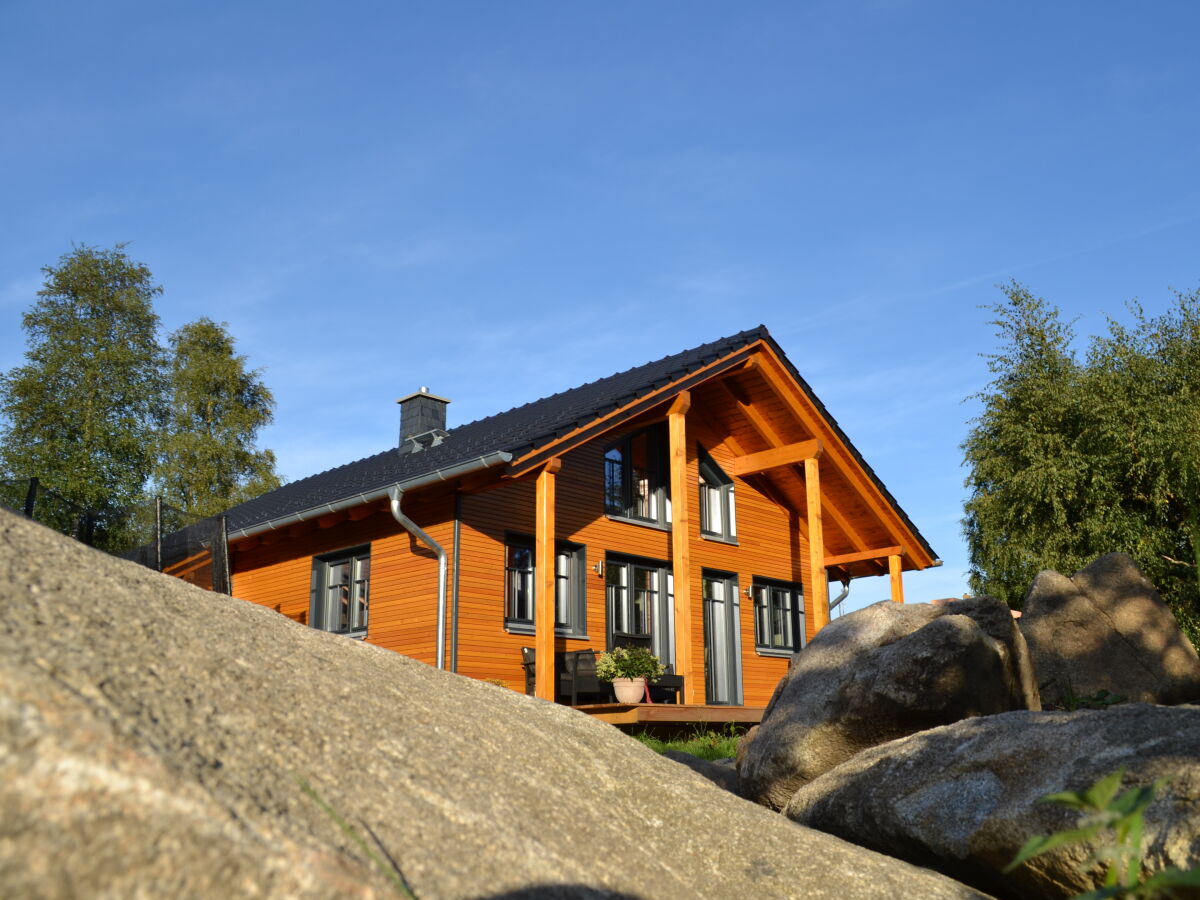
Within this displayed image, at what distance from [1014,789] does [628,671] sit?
1014cm

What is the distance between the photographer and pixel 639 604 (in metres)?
16.7

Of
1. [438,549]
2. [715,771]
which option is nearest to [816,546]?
[438,549]

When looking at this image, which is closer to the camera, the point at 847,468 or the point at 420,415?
the point at 847,468

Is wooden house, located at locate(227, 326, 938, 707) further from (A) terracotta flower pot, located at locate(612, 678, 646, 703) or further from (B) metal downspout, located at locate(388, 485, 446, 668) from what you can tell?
(A) terracotta flower pot, located at locate(612, 678, 646, 703)

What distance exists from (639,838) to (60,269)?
106 feet

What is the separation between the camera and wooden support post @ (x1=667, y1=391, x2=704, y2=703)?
13.8 meters

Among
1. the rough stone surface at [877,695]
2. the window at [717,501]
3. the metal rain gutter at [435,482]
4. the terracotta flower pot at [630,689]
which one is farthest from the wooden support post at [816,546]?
the rough stone surface at [877,695]

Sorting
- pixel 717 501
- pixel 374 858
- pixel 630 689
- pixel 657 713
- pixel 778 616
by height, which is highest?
pixel 717 501

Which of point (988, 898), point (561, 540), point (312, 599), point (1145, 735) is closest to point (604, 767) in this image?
point (988, 898)

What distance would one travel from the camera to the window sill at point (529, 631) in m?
14.5

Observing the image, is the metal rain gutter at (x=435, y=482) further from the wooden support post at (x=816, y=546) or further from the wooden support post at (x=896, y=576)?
the wooden support post at (x=896, y=576)

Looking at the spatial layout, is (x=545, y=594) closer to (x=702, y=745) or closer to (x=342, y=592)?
(x=702, y=745)

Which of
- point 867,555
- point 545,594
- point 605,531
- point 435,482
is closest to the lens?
point 545,594

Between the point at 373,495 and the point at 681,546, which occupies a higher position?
the point at 373,495
